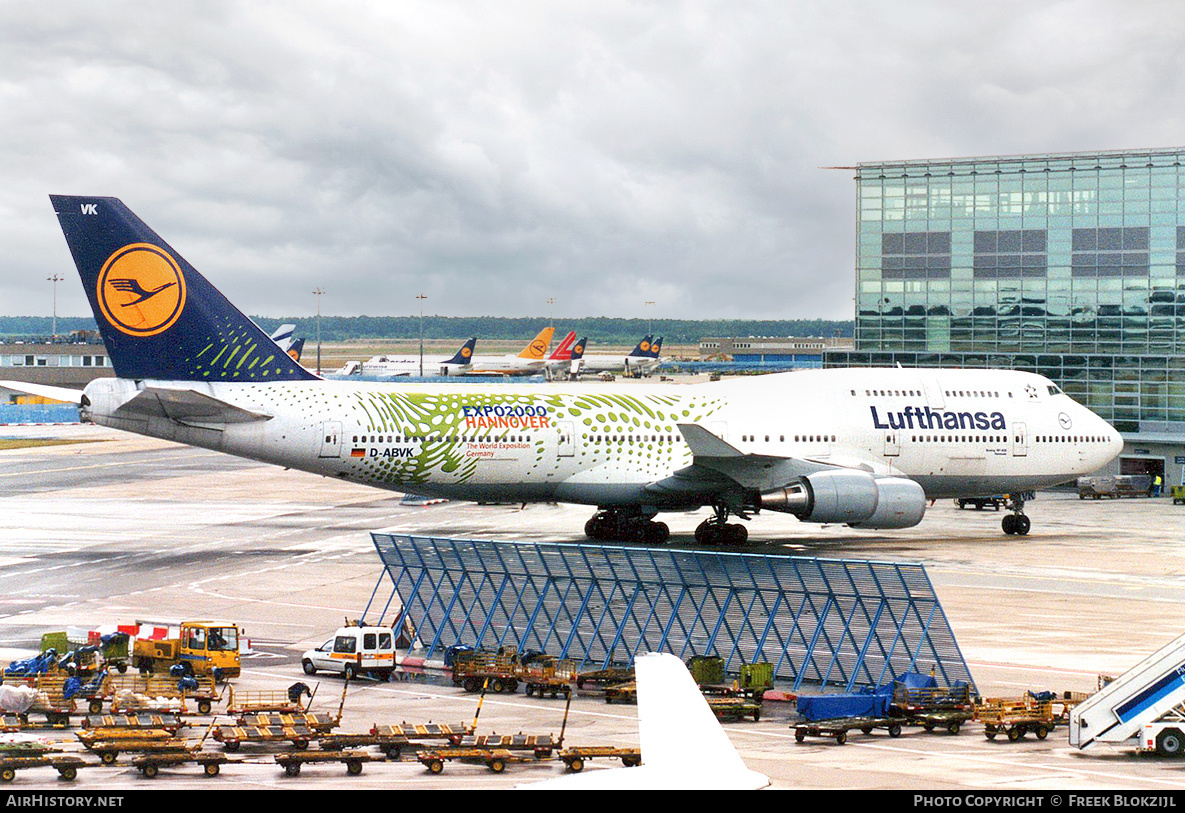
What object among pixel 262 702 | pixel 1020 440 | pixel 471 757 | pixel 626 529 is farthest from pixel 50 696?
pixel 1020 440

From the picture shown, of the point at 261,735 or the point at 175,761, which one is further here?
the point at 261,735

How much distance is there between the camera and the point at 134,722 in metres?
23.2

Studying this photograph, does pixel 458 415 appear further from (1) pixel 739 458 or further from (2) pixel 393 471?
(1) pixel 739 458

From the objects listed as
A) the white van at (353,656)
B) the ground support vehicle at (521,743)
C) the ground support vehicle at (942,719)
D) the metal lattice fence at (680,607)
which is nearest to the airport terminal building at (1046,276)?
the metal lattice fence at (680,607)

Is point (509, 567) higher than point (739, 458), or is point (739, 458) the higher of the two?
point (739, 458)

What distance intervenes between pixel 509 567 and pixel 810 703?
9706 millimetres

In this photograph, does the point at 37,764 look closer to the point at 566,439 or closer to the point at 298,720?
the point at 298,720

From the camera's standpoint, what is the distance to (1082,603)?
121 feet

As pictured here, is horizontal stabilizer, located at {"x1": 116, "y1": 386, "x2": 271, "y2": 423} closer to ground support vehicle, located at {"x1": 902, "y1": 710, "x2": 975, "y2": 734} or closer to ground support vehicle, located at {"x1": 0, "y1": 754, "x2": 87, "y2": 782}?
ground support vehicle, located at {"x1": 0, "y1": 754, "x2": 87, "y2": 782}

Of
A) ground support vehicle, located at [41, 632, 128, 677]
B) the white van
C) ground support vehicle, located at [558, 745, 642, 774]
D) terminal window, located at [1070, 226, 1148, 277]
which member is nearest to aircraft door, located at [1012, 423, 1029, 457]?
terminal window, located at [1070, 226, 1148, 277]

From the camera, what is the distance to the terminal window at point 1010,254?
251ft

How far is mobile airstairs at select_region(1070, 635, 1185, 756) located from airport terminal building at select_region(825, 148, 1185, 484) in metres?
53.6

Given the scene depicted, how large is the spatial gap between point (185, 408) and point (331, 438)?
15.6 ft
